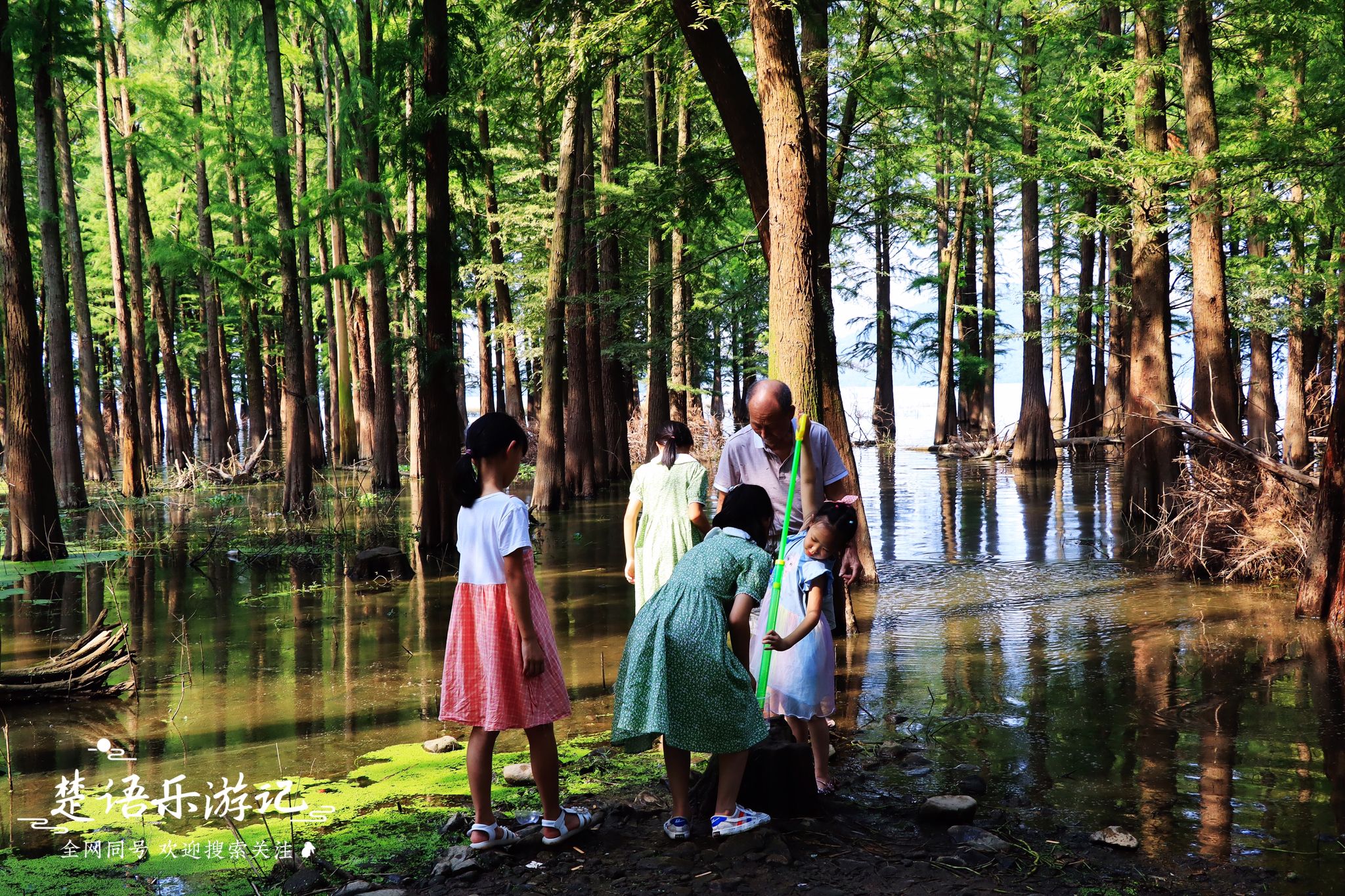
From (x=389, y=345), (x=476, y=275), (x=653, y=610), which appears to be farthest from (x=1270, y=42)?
(x=476, y=275)

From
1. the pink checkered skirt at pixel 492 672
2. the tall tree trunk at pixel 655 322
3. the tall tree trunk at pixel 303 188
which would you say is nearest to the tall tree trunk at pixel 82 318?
the tall tree trunk at pixel 303 188

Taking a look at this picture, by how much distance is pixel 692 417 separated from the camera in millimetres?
29141

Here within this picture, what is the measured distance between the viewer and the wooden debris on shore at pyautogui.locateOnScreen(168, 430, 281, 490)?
2348 centimetres

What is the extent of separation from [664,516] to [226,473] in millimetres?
22633

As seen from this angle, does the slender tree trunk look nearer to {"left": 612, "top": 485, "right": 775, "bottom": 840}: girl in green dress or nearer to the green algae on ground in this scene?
the green algae on ground

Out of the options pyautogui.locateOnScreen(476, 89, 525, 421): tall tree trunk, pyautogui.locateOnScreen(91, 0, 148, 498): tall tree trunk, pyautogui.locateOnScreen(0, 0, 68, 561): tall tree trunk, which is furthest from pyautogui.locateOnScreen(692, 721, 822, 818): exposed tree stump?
pyautogui.locateOnScreen(91, 0, 148, 498): tall tree trunk

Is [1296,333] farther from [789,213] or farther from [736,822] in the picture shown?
[736,822]

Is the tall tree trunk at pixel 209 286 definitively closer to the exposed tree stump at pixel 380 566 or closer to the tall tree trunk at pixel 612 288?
the tall tree trunk at pixel 612 288

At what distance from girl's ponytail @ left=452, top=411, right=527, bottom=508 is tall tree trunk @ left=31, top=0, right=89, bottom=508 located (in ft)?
42.0

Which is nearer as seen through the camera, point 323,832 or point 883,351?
point 323,832

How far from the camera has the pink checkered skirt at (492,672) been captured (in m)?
4.18

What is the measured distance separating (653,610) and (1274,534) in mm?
9193

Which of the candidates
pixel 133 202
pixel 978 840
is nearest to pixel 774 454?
pixel 978 840

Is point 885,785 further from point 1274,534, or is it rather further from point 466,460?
point 1274,534
